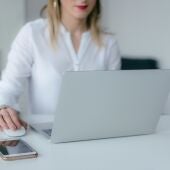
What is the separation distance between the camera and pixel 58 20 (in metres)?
1.68

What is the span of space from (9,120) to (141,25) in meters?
2.28

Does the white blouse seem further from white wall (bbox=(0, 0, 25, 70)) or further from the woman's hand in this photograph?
white wall (bbox=(0, 0, 25, 70))

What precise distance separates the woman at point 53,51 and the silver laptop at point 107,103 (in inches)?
19.0

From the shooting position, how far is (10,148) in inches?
38.8

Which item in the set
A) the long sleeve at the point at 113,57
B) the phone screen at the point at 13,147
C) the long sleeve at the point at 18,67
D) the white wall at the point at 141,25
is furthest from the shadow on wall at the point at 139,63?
the phone screen at the point at 13,147

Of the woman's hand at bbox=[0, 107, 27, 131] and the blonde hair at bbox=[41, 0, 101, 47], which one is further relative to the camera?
the blonde hair at bbox=[41, 0, 101, 47]

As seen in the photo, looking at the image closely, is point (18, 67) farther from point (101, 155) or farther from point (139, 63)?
point (139, 63)

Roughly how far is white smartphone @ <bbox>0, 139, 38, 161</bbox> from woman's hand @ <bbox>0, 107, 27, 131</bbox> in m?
0.12

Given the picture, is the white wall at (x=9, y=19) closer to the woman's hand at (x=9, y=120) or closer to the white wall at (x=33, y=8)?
the white wall at (x=33, y=8)

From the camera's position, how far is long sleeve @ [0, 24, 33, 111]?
1.52 m

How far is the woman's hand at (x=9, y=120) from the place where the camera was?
1172 millimetres

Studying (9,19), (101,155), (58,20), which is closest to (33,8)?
(9,19)

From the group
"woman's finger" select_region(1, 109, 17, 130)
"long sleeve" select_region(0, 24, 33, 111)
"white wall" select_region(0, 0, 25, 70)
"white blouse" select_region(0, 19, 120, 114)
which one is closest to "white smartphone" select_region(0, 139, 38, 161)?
"woman's finger" select_region(1, 109, 17, 130)

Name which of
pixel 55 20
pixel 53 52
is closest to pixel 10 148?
pixel 53 52
